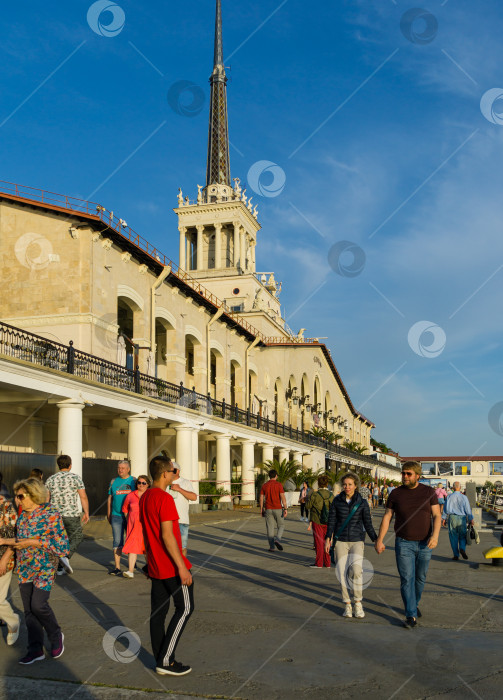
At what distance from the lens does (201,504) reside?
3130cm

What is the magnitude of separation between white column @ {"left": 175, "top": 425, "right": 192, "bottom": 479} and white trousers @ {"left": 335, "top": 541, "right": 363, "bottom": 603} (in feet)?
68.3

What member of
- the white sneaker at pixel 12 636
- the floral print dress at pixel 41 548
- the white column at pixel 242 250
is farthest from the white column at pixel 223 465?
the white column at pixel 242 250

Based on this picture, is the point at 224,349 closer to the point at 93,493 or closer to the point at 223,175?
the point at 93,493

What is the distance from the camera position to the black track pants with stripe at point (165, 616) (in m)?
5.60

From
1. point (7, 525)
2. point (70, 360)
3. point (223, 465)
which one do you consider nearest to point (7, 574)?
point (7, 525)

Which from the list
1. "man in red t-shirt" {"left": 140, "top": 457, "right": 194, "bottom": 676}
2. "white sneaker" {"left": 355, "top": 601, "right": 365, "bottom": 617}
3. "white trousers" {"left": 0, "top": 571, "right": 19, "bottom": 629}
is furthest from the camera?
"white sneaker" {"left": 355, "top": 601, "right": 365, "bottom": 617}

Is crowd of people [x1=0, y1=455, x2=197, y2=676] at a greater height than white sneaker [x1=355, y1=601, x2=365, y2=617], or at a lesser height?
greater

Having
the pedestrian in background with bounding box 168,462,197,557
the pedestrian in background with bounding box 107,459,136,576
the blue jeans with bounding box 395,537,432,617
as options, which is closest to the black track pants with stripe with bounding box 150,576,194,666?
the blue jeans with bounding box 395,537,432,617

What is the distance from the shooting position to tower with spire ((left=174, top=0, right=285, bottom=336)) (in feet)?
216

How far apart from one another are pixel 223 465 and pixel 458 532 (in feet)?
70.2

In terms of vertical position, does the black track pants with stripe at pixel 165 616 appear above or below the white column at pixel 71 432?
below

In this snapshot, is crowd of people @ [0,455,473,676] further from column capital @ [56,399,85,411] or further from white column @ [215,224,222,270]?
white column @ [215,224,222,270]

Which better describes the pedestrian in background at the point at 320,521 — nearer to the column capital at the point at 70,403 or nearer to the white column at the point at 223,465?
the column capital at the point at 70,403

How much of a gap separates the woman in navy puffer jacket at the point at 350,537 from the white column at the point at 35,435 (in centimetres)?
1760
